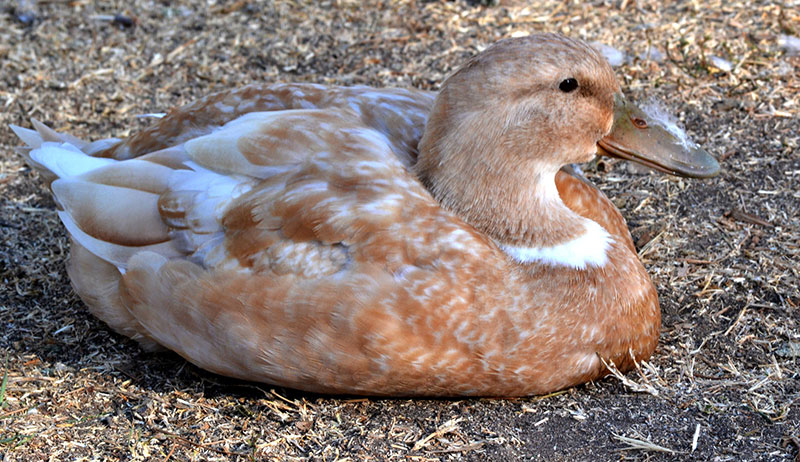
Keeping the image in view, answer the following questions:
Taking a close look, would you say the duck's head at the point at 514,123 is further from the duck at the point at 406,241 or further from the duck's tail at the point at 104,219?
the duck's tail at the point at 104,219

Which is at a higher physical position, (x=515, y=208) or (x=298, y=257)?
(x=515, y=208)

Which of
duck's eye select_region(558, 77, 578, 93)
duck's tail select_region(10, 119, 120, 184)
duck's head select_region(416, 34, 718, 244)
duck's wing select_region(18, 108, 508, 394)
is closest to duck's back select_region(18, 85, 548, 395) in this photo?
duck's wing select_region(18, 108, 508, 394)

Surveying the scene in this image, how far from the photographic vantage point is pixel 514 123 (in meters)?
3.24

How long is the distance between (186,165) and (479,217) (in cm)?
113

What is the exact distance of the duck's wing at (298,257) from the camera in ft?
10.2

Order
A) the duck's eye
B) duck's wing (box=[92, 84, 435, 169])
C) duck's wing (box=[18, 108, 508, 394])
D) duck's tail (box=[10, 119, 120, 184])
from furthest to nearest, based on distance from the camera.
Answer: duck's tail (box=[10, 119, 120, 184]) → duck's wing (box=[92, 84, 435, 169]) → the duck's eye → duck's wing (box=[18, 108, 508, 394])

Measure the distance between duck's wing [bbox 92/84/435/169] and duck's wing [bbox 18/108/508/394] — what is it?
13 centimetres

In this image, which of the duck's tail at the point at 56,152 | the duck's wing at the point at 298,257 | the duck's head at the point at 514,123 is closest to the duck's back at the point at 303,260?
the duck's wing at the point at 298,257

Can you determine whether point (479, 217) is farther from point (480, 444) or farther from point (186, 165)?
point (186, 165)

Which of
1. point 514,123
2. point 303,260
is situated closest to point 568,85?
point 514,123

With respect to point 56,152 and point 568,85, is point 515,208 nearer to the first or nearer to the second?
point 568,85

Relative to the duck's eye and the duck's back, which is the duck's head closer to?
the duck's eye

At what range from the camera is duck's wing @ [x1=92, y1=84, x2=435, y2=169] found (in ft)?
12.0

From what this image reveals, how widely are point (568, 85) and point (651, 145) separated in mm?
435
